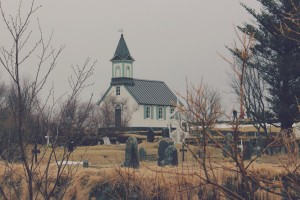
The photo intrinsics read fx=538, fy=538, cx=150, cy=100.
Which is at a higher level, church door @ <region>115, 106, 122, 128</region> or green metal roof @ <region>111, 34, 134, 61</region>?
green metal roof @ <region>111, 34, 134, 61</region>

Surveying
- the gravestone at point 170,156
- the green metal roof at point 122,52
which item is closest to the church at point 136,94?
the green metal roof at point 122,52

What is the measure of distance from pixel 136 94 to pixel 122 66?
144 inches

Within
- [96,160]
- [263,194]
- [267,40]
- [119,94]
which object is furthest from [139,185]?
[119,94]

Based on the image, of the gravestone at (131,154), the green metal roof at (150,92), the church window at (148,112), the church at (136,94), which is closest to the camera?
the gravestone at (131,154)

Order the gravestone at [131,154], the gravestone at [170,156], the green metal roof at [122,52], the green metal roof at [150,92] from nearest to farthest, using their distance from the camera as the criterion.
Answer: the gravestone at [131,154] < the gravestone at [170,156] < the green metal roof at [150,92] < the green metal roof at [122,52]

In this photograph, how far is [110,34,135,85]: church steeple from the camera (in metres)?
61.0

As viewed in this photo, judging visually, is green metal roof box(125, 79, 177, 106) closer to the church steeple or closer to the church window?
the church window

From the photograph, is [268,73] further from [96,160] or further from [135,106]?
[135,106]

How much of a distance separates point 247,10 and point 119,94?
3324 centimetres

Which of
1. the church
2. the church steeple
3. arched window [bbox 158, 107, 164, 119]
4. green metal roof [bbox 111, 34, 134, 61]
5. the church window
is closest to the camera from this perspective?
the church

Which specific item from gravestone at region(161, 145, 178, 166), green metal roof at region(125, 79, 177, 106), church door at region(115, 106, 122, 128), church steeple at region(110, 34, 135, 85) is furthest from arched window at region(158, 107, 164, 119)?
gravestone at region(161, 145, 178, 166)

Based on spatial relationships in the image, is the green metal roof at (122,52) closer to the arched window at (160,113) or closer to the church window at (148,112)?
the church window at (148,112)

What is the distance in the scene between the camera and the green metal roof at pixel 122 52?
201 feet

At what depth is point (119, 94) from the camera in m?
60.9
